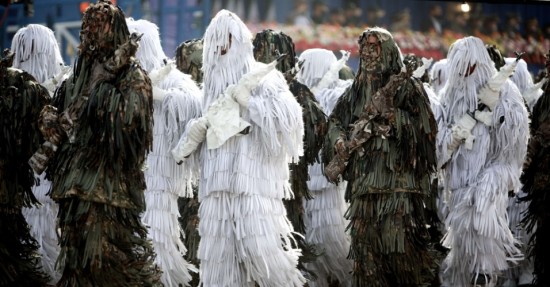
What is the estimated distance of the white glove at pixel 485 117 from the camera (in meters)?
12.8

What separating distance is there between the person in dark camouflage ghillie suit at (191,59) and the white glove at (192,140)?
89.7 inches

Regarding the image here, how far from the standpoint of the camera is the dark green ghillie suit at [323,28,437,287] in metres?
11.1

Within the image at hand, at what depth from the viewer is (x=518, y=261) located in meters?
13.6

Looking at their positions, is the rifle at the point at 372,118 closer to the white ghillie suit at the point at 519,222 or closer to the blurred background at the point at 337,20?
the white ghillie suit at the point at 519,222

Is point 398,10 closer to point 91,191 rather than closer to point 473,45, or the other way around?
point 473,45

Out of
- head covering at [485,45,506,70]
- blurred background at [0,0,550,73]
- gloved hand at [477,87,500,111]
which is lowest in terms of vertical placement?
gloved hand at [477,87,500,111]

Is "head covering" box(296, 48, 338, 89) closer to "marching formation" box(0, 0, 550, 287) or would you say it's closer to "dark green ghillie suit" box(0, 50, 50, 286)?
"marching formation" box(0, 0, 550, 287)

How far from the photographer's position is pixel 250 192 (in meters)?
10.7

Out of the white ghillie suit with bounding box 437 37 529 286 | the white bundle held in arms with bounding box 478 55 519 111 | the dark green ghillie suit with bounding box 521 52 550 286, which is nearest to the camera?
the dark green ghillie suit with bounding box 521 52 550 286

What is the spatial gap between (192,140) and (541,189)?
11.3ft

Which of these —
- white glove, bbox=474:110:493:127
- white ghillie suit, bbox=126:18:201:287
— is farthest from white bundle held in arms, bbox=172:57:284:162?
white glove, bbox=474:110:493:127

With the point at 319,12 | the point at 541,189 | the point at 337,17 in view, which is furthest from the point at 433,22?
the point at 541,189

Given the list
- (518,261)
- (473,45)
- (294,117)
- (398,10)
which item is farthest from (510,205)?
(398,10)

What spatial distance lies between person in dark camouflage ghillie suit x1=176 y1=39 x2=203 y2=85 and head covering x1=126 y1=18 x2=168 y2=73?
4.26ft
